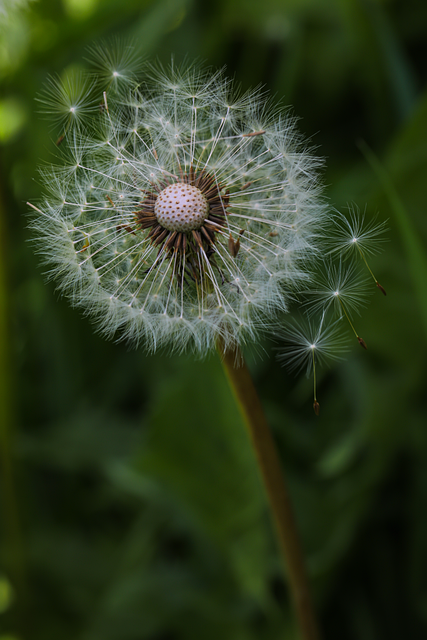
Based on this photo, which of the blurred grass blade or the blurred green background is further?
the blurred green background

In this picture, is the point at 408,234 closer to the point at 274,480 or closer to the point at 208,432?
the point at 274,480

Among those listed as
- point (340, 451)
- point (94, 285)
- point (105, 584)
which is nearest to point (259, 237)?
point (94, 285)

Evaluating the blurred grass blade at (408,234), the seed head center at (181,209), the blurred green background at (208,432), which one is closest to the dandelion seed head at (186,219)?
the seed head center at (181,209)

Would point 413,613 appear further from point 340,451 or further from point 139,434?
point 139,434

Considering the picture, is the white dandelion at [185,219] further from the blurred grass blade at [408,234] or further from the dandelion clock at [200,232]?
the blurred grass blade at [408,234]

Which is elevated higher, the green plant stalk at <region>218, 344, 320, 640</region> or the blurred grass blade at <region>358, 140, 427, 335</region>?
the blurred grass blade at <region>358, 140, 427, 335</region>

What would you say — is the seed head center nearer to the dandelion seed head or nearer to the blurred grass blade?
the dandelion seed head

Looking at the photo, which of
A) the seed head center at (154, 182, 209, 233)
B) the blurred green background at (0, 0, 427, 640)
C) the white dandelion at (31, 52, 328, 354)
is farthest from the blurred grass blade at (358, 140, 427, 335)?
the seed head center at (154, 182, 209, 233)

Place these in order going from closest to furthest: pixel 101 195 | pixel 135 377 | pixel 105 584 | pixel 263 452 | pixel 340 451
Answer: pixel 263 452 < pixel 101 195 < pixel 340 451 < pixel 105 584 < pixel 135 377
